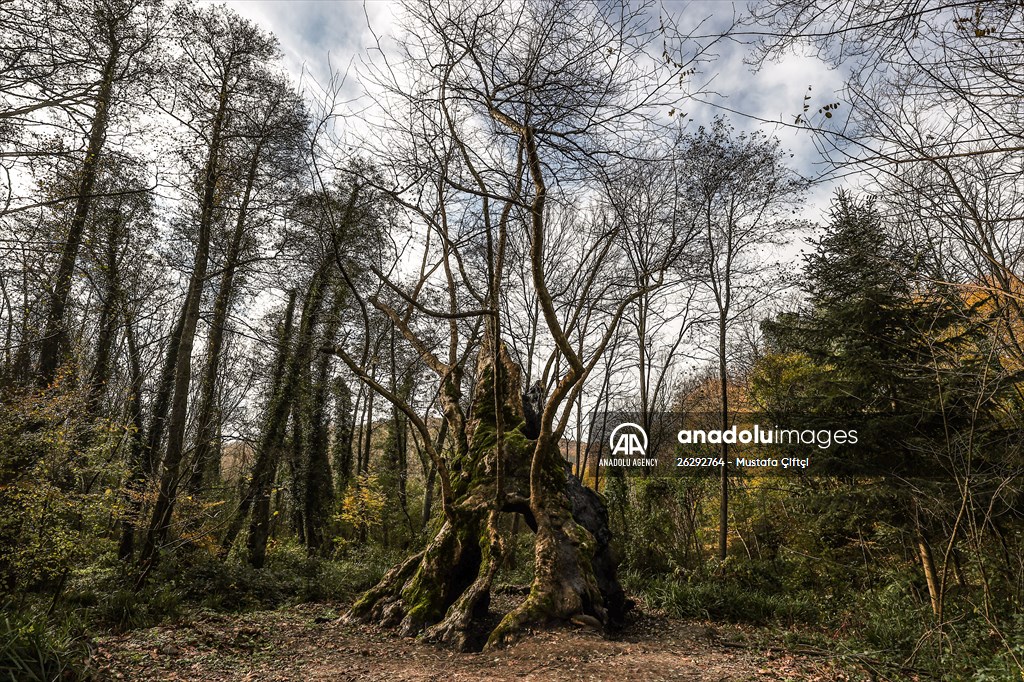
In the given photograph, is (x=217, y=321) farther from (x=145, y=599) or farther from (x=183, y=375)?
(x=145, y=599)

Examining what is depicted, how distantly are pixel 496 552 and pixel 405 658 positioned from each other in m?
1.58

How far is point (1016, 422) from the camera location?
5359mm

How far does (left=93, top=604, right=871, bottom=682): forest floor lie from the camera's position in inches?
186

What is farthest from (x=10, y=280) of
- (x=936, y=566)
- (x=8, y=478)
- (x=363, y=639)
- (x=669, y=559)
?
(x=936, y=566)

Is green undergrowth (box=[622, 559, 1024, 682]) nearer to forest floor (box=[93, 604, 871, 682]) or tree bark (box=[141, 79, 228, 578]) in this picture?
forest floor (box=[93, 604, 871, 682])

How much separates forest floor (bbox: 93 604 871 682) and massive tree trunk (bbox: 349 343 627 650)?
278 millimetres

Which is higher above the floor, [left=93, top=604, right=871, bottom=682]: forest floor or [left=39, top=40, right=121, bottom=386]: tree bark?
[left=39, top=40, right=121, bottom=386]: tree bark

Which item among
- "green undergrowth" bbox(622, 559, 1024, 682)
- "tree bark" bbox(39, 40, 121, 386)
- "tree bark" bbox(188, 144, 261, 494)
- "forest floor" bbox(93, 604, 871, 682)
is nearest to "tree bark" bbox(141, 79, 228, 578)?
"tree bark" bbox(188, 144, 261, 494)

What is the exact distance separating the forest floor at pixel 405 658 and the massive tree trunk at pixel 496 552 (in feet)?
0.91

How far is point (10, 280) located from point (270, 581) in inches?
233

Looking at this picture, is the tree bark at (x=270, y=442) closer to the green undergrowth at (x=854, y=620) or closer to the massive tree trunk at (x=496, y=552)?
the massive tree trunk at (x=496, y=552)

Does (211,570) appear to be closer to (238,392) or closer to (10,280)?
(10,280)

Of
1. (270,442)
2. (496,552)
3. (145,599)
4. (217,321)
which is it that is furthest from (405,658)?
(217,321)

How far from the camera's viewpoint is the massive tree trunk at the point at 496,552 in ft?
19.6
